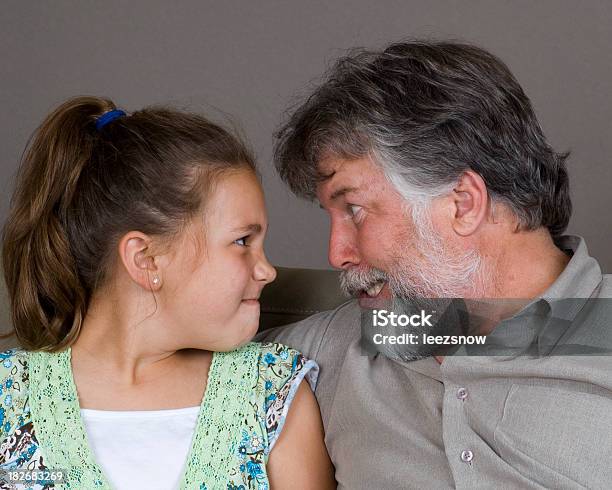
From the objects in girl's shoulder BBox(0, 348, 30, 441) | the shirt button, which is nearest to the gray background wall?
girl's shoulder BBox(0, 348, 30, 441)

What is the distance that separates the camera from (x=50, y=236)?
1770mm

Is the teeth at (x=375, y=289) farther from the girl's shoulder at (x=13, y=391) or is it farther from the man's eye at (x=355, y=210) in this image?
the girl's shoulder at (x=13, y=391)

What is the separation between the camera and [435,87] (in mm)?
1720

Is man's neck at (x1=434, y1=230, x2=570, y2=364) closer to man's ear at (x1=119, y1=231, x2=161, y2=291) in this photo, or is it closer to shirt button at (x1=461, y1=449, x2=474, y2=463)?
shirt button at (x1=461, y1=449, x2=474, y2=463)

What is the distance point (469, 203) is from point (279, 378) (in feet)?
1.57

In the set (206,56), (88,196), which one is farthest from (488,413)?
(206,56)

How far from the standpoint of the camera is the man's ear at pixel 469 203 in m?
1.72

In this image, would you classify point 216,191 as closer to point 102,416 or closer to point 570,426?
point 102,416

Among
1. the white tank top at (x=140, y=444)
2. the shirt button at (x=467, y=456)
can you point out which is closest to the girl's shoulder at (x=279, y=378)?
the white tank top at (x=140, y=444)

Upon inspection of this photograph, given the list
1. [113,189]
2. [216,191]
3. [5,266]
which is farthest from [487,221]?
[5,266]

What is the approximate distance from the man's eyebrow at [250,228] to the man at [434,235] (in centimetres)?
15

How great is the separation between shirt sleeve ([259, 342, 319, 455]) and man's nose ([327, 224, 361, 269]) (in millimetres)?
202

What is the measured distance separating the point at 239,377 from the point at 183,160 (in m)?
0.42

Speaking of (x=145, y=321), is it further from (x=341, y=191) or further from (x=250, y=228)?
(x=341, y=191)
